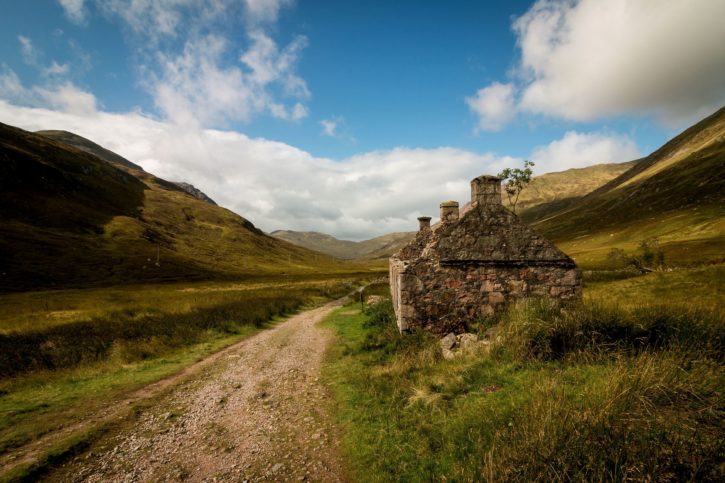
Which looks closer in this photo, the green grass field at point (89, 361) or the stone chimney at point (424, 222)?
the green grass field at point (89, 361)

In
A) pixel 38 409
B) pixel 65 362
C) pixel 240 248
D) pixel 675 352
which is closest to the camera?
pixel 675 352

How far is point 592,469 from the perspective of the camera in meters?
3.19

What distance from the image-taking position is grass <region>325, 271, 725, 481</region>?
11.2ft

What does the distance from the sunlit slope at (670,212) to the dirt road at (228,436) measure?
60.2 meters

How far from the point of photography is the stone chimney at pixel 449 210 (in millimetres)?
17625

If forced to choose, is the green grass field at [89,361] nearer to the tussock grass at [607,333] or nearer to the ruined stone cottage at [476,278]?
the ruined stone cottage at [476,278]

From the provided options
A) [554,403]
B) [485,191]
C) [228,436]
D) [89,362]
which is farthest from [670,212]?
[89,362]

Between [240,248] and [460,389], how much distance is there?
149 metres

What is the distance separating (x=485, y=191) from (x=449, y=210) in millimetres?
5653

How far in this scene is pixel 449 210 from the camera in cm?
1789

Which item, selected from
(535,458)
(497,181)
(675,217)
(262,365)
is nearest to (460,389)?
(535,458)

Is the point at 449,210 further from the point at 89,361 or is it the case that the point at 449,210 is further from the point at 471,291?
the point at 89,361

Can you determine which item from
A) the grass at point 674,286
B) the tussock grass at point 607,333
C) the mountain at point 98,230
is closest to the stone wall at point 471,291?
the tussock grass at point 607,333

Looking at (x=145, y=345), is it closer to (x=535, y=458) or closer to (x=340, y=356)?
(x=340, y=356)
